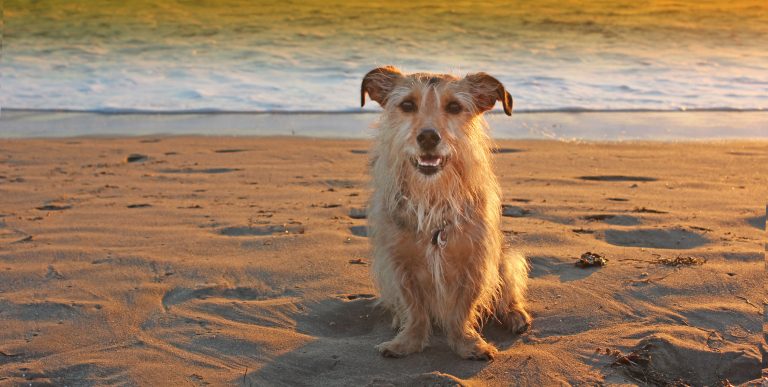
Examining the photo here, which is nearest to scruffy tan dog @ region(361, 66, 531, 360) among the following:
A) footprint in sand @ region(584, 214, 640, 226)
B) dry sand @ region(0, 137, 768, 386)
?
dry sand @ region(0, 137, 768, 386)

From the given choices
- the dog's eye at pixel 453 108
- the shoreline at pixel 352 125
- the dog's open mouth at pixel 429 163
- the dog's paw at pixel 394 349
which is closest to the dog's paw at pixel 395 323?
the dog's paw at pixel 394 349

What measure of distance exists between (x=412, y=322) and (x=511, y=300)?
64 centimetres

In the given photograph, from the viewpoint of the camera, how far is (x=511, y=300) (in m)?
4.75

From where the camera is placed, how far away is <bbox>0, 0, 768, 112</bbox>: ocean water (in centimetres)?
1426

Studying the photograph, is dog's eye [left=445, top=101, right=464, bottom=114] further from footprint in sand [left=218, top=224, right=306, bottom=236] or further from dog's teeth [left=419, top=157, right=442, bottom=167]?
footprint in sand [left=218, top=224, right=306, bottom=236]

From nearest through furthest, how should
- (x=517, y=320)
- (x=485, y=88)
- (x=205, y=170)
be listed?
(x=485, y=88), (x=517, y=320), (x=205, y=170)

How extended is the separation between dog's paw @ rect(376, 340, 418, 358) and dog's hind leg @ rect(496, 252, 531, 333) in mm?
643

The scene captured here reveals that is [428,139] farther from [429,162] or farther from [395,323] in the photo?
[395,323]

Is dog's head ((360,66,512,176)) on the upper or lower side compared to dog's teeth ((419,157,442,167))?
upper

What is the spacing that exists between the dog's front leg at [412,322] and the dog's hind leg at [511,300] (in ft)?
1.59

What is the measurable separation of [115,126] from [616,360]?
30.3 feet

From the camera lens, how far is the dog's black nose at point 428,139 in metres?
4.08

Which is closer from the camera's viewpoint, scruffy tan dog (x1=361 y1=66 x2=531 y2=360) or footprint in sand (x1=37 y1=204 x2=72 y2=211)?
scruffy tan dog (x1=361 y1=66 x2=531 y2=360)

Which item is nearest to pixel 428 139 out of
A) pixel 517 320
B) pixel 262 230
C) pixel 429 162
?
pixel 429 162
